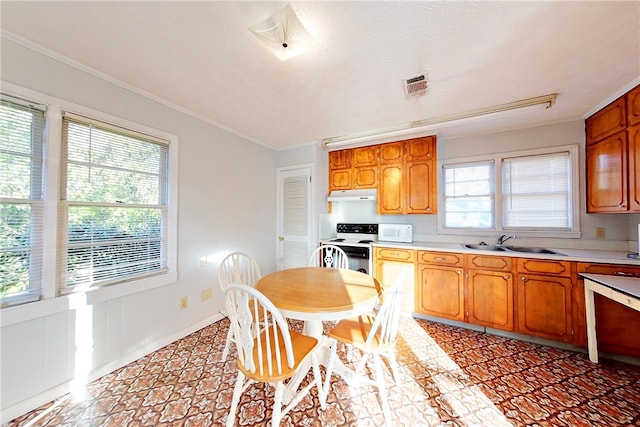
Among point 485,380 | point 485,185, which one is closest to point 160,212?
point 485,380

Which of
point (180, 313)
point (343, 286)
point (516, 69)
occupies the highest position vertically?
point (516, 69)

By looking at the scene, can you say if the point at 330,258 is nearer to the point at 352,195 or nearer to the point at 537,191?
the point at 352,195

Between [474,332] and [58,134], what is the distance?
426cm

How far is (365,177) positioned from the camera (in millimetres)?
3371

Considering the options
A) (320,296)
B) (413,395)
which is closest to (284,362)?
(320,296)

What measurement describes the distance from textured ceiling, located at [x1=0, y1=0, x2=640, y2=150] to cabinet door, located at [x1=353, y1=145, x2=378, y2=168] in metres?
0.97

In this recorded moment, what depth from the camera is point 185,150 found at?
2424mm

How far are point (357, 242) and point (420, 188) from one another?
1.14 meters

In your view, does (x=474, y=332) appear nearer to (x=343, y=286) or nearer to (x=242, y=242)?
(x=343, y=286)

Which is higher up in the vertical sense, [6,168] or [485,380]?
[6,168]

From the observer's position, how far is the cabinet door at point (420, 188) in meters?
2.94

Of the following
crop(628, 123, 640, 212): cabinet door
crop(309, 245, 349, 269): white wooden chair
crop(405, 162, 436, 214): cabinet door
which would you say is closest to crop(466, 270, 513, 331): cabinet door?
crop(405, 162, 436, 214): cabinet door

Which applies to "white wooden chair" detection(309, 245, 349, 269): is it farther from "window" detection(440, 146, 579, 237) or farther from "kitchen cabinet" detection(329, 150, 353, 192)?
"window" detection(440, 146, 579, 237)

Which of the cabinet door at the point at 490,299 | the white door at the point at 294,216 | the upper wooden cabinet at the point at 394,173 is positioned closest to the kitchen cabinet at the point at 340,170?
the upper wooden cabinet at the point at 394,173
